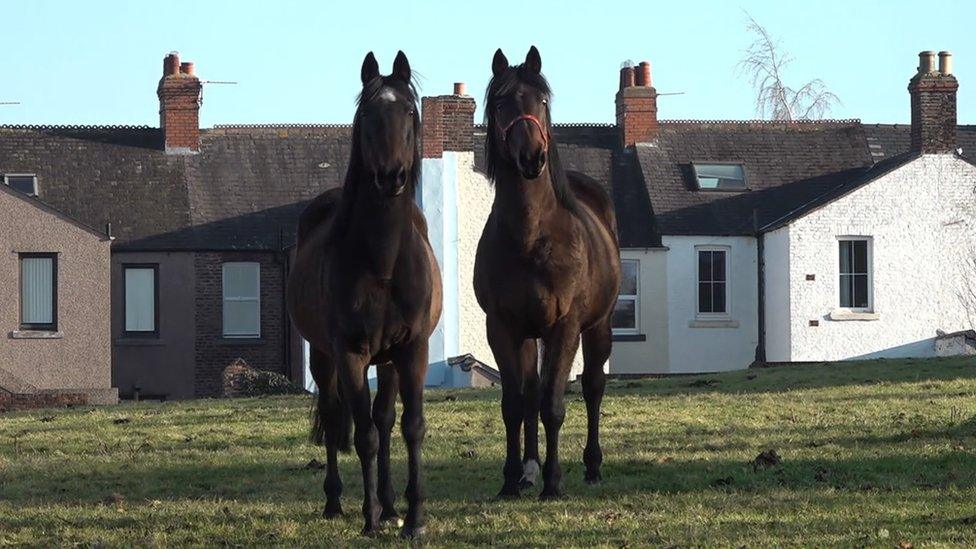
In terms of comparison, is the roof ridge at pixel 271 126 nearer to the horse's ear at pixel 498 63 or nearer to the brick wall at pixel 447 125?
the brick wall at pixel 447 125

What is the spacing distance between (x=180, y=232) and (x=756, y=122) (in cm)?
1769

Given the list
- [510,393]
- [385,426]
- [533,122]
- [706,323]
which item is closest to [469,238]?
[706,323]

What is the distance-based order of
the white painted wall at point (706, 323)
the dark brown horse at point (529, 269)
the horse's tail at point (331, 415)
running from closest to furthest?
the dark brown horse at point (529, 269)
the horse's tail at point (331, 415)
the white painted wall at point (706, 323)

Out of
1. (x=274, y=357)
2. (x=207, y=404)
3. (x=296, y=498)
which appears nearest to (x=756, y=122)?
(x=274, y=357)

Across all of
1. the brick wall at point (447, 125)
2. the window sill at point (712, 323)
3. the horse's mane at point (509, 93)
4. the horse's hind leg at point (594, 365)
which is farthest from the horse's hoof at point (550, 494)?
the window sill at point (712, 323)

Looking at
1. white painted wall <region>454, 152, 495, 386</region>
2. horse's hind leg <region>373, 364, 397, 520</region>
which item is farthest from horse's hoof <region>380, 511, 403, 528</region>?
white painted wall <region>454, 152, 495, 386</region>

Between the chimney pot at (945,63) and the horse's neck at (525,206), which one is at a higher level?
the chimney pot at (945,63)

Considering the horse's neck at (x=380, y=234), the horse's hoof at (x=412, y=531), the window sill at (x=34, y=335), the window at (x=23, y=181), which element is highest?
the window at (x=23, y=181)

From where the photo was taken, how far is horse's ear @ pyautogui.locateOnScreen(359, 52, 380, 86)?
10.6 m

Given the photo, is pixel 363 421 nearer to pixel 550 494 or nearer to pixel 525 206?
pixel 550 494

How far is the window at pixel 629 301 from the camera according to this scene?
4372 centimetres

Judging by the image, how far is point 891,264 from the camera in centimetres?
4275

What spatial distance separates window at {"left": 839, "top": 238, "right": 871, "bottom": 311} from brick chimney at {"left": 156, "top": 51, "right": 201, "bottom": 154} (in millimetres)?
17707

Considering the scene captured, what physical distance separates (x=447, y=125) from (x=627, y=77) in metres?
7.62
